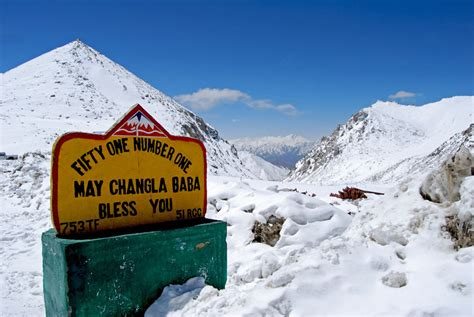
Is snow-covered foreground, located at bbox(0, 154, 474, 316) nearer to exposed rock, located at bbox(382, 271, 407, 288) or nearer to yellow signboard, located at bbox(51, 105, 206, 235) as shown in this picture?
exposed rock, located at bbox(382, 271, 407, 288)

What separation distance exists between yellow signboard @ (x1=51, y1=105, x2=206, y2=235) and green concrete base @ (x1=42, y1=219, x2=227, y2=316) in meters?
0.32

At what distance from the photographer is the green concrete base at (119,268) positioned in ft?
11.0

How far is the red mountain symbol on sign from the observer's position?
13.4 ft

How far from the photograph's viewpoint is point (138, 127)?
13.7 ft

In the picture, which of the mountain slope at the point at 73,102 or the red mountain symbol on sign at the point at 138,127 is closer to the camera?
the red mountain symbol on sign at the point at 138,127

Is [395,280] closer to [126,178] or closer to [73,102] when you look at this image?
[126,178]

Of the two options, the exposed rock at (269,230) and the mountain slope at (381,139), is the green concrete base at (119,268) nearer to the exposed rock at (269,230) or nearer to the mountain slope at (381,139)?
the exposed rock at (269,230)

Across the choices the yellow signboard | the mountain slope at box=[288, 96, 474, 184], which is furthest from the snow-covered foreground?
the mountain slope at box=[288, 96, 474, 184]

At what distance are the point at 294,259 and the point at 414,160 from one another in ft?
187

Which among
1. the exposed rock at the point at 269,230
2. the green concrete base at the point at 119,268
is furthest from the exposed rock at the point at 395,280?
the exposed rock at the point at 269,230

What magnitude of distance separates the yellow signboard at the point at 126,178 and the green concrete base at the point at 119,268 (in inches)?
12.8

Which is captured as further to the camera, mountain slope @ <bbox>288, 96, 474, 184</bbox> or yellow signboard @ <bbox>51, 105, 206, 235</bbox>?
mountain slope @ <bbox>288, 96, 474, 184</bbox>

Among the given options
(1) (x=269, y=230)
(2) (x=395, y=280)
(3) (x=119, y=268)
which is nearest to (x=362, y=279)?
(2) (x=395, y=280)

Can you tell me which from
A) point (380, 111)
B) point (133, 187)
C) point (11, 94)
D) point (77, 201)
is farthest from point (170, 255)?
point (380, 111)
